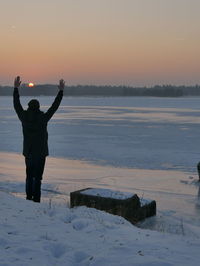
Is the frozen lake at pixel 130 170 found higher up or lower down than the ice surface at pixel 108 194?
lower down

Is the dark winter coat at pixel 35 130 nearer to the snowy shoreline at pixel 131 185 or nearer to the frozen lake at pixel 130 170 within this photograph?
the snowy shoreline at pixel 131 185

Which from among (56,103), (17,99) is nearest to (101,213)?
(56,103)

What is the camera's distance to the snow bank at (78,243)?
393 cm

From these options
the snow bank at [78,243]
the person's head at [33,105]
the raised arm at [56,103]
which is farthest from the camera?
the raised arm at [56,103]

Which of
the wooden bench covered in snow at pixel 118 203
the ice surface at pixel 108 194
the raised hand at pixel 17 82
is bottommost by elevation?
the wooden bench covered in snow at pixel 118 203

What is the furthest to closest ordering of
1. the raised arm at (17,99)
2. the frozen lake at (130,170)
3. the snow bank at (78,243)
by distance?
1. the frozen lake at (130,170)
2. the raised arm at (17,99)
3. the snow bank at (78,243)

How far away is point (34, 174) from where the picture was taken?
683 centimetres

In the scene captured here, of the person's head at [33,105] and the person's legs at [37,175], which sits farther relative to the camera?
the person's legs at [37,175]

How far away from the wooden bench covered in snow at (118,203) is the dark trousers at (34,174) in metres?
1.38

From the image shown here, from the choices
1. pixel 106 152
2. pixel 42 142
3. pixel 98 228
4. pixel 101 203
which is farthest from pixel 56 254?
pixel 106 152

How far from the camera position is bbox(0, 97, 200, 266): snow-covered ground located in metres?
4.14

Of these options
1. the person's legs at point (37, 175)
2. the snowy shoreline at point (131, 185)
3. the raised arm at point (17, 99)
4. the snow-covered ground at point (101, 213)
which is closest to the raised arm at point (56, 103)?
the raised arm at point (17, 99)

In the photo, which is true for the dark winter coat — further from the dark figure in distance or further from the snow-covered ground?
the snow-covered ground

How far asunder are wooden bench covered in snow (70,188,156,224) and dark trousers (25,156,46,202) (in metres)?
1.38
